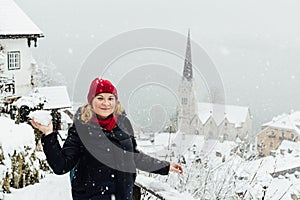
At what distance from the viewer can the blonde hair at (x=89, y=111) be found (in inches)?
92.6

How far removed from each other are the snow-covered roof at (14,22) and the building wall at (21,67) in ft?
2.19

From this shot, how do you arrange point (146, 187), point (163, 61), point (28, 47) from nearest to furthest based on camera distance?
point (146, 187) → point (163, 61) → point (28, 47)

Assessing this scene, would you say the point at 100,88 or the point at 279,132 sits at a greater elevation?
the point at 100,88

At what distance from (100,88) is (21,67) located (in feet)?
46.8

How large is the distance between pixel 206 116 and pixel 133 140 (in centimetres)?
3734

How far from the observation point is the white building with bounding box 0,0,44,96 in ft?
46.7

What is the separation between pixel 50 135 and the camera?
6.77ft

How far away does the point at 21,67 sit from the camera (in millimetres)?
15633

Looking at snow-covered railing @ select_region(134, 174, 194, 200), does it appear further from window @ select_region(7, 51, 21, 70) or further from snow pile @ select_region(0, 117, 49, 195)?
window @ select_region(7, 51, 21, 70)

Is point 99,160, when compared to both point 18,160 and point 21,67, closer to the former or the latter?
point 18,160

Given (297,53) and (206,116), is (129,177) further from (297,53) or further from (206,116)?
(297,53)

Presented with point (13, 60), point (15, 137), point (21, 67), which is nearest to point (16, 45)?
point (13, 60)

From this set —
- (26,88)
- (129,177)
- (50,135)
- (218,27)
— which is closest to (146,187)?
(129,177)

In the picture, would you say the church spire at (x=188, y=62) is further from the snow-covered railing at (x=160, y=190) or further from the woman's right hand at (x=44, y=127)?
the woman's right hand at (x=44, y=127)
